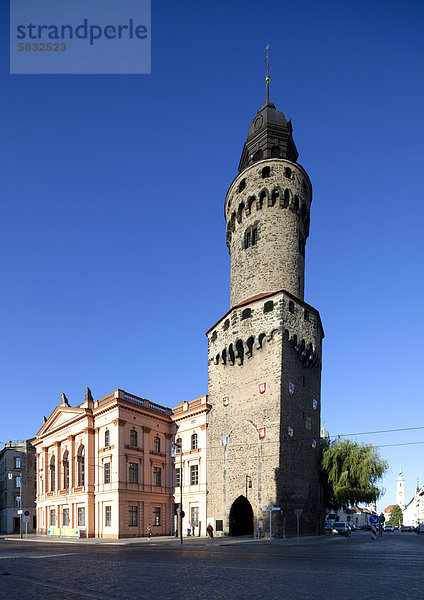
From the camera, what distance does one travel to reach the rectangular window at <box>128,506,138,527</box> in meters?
40.7

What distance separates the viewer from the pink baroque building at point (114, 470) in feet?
134

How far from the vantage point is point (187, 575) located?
46.2 feet

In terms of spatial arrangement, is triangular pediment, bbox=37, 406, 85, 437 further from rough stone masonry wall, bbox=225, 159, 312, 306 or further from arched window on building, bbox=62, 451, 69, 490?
rough stone masonry wall, bbox=225, 159, 312, 306

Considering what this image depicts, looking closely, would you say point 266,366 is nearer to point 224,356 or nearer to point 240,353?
point 240,353

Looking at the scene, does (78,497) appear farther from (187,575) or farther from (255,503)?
(187,575)

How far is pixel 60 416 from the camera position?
170 feet

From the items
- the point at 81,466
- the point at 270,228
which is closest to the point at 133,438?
the point at 81,466

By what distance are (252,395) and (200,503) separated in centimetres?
1093

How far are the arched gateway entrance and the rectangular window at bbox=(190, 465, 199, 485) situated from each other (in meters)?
4.79

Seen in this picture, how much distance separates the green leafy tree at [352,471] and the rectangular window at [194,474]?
36.3 ft

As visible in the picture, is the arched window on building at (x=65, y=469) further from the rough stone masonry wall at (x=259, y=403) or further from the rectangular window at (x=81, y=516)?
the rough stone masonry wall at (x=259, y=403)

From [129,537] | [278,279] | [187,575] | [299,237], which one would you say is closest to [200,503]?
[129,537]

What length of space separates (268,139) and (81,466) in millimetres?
37290

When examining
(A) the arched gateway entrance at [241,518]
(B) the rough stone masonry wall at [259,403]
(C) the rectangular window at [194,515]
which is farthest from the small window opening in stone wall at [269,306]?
(C) the rectangular window at [194,515]
